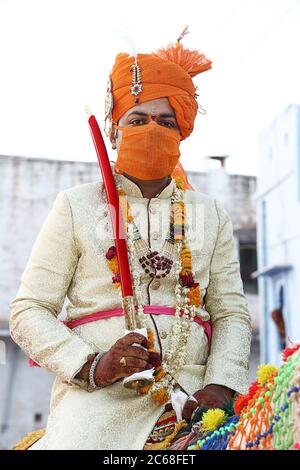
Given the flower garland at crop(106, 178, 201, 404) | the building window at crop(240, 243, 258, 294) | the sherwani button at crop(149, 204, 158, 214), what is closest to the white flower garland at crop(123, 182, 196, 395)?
the flower garland at crop(106, 178, 201, 404)

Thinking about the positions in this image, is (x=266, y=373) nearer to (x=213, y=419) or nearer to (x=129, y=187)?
(x=213, y=419)

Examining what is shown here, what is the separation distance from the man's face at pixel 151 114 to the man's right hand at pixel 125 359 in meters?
0.79

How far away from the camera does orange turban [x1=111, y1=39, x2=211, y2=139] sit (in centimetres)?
313

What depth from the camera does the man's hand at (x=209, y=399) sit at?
2.83 meters

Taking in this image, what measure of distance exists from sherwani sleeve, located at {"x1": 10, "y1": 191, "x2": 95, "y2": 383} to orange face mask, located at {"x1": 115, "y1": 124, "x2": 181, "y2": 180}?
0.88 ft

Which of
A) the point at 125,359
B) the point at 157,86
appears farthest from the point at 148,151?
the point at 125,359

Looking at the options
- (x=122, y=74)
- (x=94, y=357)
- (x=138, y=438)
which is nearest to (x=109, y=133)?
(x=122, y=74)

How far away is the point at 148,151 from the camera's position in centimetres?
309

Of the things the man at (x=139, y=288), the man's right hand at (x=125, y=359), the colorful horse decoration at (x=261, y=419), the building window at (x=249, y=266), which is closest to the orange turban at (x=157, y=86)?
the man at (x=139, y=288)

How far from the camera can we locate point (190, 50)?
11.0 feet

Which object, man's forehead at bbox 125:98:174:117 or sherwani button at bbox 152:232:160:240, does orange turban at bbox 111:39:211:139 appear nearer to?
man's forehead at bbox 125:98:174:117
